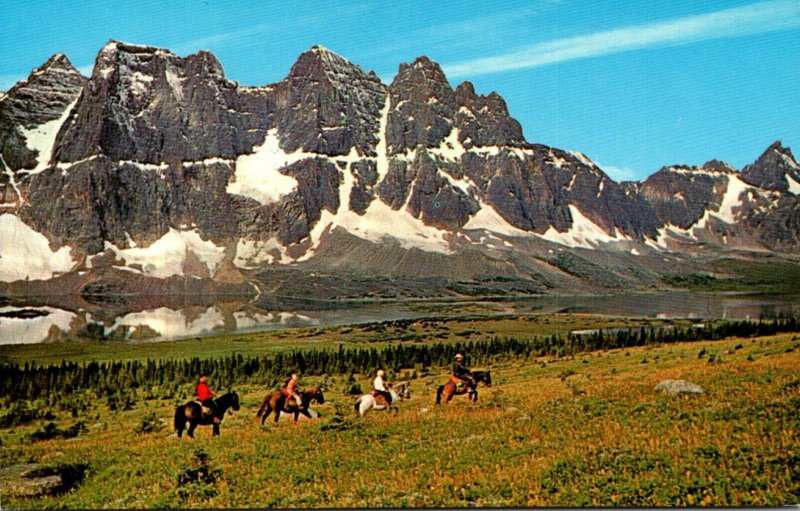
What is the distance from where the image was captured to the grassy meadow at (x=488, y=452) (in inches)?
840

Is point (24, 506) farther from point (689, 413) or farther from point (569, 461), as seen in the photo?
point (689, 413)

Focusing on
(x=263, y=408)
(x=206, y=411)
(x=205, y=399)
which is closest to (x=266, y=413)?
(x=263, y=408)

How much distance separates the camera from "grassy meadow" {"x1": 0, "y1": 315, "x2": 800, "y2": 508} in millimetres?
21344

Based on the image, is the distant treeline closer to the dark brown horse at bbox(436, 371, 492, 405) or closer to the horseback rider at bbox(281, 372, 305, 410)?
the horseback rider at bbox(281, 372, 305, 410)

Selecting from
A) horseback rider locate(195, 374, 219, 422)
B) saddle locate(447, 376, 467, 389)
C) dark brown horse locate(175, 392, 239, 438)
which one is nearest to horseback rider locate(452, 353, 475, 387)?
saddle locate(447, 376, 467, 389)

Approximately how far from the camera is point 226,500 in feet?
75.2

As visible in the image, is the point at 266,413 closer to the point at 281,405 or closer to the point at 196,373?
the point at 281,405

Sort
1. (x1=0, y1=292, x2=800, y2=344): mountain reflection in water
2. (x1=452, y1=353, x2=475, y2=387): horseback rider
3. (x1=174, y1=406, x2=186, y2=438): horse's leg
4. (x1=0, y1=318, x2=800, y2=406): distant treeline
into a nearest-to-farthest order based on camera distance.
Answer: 1. (x1=174, y1=406, x2=186, y2=438): horse's leg
2. (x1=452, y1=353, x2=475, y2=387): horseback rider
3. (x1=0, y1=318, x2=800, y2=406): distant treeline
4. (x1=0, y1=292, x2=800, y2=344): mountain reflection in water

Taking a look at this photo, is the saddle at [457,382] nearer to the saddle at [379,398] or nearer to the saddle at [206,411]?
the saddle at [379,398]

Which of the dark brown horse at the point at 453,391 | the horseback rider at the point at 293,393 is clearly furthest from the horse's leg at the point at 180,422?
the dark brown horse at the point at 453,391

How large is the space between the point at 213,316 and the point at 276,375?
12162cm

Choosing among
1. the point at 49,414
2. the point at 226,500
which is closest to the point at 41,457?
the point at 226,500

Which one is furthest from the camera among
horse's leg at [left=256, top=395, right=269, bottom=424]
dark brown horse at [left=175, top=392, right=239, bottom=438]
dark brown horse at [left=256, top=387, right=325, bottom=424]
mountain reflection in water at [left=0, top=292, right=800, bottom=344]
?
mountain reflection in water at [left=0, top=292, right=800, bottom=344]

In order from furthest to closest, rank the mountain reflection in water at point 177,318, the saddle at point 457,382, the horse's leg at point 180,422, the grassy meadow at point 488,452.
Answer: the mountain reflection in water at point 177,318 < the saddle at point 457,382 < the horse's leg at point 180,422 < the grassy meadow at point 488,452
